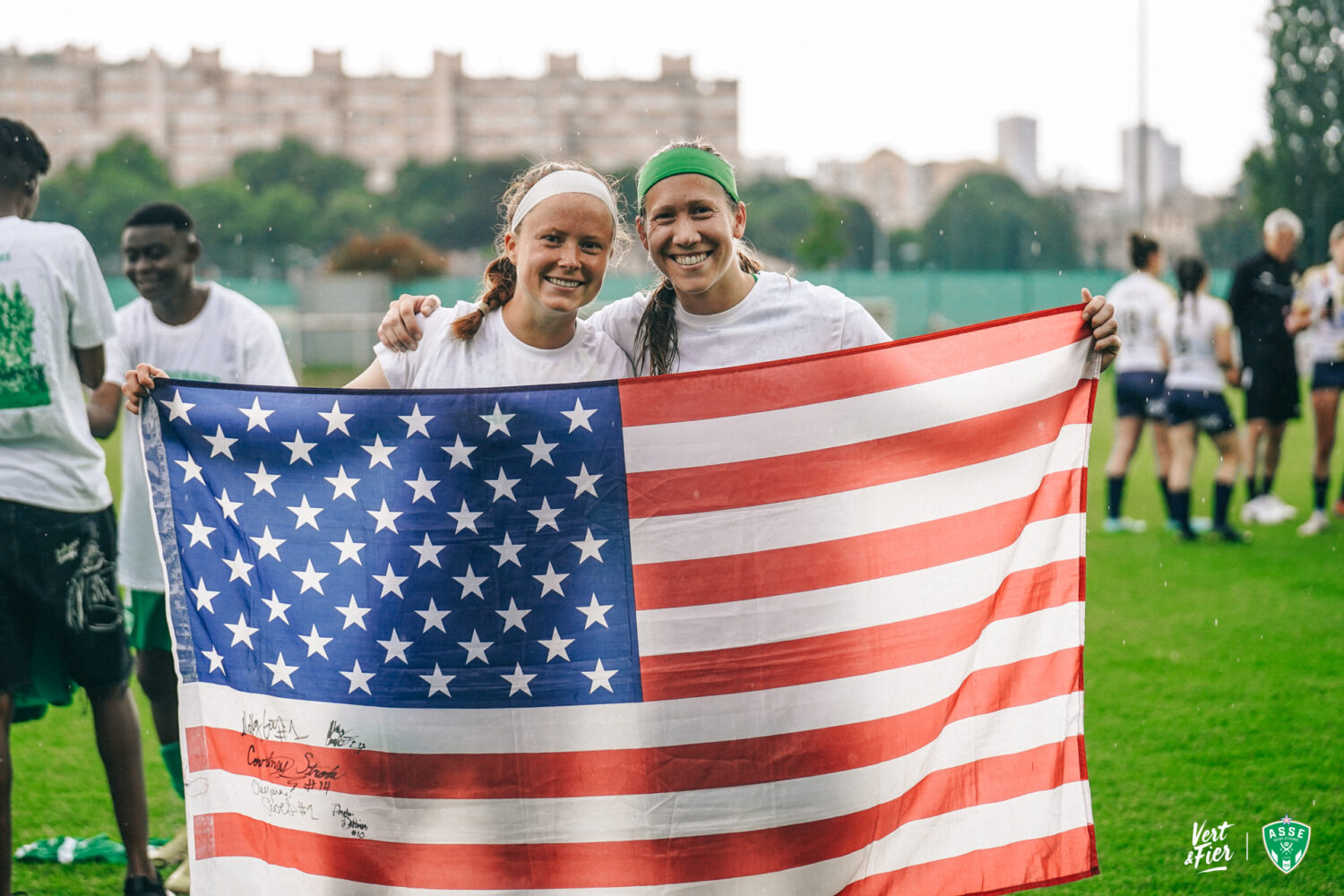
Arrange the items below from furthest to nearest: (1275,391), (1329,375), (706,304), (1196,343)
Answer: (1275,391)
(1329,375)
(1196,343)
(706,304)

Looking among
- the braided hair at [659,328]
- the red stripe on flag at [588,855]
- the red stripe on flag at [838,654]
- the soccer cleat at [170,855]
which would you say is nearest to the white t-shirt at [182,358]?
the soccer cleat at [170,855]

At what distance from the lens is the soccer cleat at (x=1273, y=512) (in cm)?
924

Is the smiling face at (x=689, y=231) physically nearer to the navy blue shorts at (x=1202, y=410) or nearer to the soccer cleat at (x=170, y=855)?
the soccer cleat at (x=170, y=855)

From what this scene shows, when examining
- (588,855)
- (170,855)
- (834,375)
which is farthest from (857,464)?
(170,855)

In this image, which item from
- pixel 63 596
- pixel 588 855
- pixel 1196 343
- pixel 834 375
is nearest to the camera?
pixel 588 855

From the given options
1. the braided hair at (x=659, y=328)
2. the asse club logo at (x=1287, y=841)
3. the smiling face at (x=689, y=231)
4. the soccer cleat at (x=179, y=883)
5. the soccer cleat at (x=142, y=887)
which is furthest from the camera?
the asse club logo at (x=1287, y=841)

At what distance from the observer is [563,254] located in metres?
2.77

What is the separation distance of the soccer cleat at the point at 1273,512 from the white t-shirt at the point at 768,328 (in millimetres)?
7555

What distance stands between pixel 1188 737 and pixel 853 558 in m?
2.73

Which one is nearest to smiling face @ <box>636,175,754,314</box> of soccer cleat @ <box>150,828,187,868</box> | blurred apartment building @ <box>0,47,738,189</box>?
soccer cleat @ <box>150,828,187,868</box>

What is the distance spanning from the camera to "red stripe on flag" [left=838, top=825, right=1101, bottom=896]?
110 inches

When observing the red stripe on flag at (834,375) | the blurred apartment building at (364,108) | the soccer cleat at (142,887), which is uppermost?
the blurred apartment building at (364,108)

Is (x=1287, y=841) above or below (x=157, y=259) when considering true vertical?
below

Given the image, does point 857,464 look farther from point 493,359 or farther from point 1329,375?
point 1329,375
